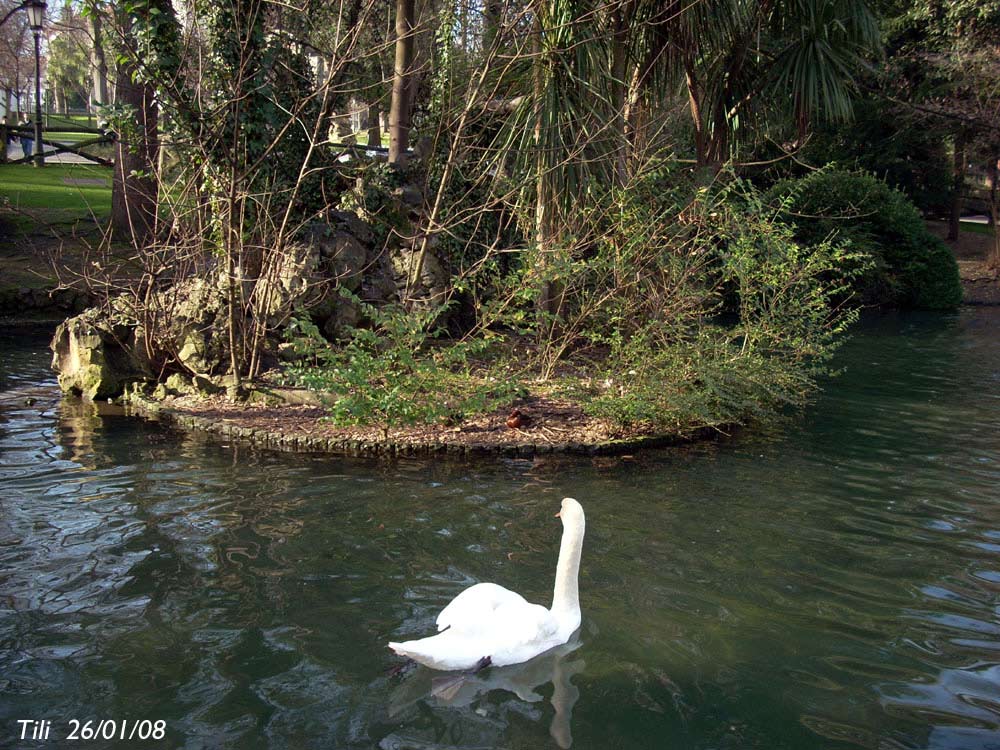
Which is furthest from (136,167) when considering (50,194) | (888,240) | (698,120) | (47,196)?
(888,240)

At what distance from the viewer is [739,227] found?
1046cm

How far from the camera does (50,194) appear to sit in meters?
21.8

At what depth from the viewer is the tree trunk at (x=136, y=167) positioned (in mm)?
10781

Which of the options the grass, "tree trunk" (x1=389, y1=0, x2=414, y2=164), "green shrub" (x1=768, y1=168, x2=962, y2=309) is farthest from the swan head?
"green shrub" (x1=768, y1=168, x2=962, y2=309)

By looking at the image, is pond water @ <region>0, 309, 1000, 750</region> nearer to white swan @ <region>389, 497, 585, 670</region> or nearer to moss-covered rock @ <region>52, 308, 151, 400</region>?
white swan @ <region>389, 497, 585, 670</region>

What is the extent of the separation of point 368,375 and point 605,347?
17.7 feet

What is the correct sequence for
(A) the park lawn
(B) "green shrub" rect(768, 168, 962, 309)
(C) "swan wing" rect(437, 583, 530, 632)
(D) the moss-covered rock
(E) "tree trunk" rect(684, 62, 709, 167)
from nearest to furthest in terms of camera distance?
(C) "swan wing" rect(437, 583, 530, 632)
(D) the moss-covered rock
(E) "tree trunk" rect(684, 62, 709, 167)
(A) the park lawn
(B) "green shrub" rect(768, 168, 962, 309)

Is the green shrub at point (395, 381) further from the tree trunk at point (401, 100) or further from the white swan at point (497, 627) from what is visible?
the tree trunk at point (401, 100)

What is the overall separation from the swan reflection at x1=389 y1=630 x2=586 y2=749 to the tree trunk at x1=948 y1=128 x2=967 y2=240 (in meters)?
25.8

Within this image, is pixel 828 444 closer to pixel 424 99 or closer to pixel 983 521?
pixel 983 521

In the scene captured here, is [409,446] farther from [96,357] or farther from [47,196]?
[47,196]

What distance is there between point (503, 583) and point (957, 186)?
87.6ft

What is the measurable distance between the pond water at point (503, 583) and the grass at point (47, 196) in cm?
1058

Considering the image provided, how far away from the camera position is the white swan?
4660mm
